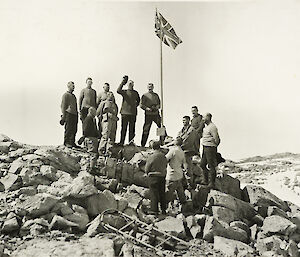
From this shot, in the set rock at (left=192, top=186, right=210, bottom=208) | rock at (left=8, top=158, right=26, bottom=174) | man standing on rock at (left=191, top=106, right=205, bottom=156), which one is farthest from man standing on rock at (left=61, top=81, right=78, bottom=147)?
rock at (left=192, top=186, right=210, bottom=208)

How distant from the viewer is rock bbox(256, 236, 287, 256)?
8.54 metres

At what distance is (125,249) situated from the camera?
6.87 metres

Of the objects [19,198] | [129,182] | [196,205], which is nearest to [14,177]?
[19,198]

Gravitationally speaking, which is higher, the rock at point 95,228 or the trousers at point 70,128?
the trousers at point 70,128

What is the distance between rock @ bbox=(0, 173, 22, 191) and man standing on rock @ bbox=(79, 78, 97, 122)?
10.7ft

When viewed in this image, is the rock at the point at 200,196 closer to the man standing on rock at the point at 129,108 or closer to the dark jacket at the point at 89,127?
the man standing on rock at the point at 129,108

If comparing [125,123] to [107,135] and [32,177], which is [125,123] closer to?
[107,135]

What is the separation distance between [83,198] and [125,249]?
7.12 feet

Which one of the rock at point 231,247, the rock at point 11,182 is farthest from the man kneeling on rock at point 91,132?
the rock at point 231,247

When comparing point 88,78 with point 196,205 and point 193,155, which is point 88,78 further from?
point 196,205

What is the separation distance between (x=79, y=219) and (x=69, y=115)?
481 centimetres

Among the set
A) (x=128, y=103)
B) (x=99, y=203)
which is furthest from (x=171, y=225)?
(x=128, y=103)

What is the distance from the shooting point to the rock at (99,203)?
858 cm

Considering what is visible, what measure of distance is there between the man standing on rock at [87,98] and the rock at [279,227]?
613 cm
